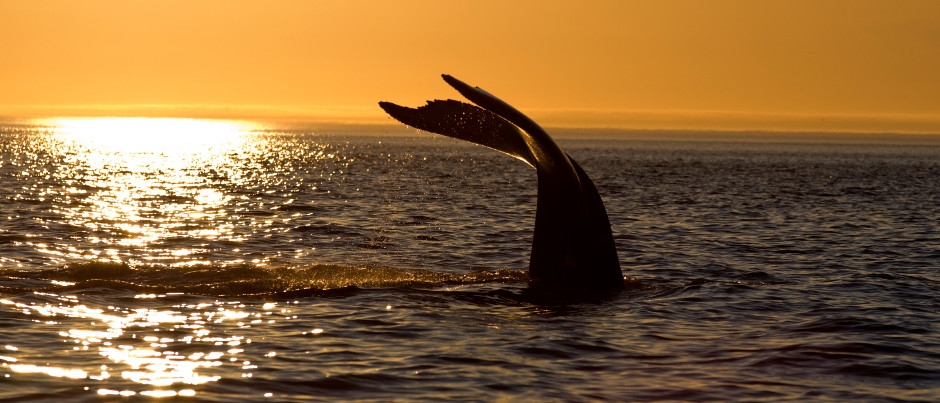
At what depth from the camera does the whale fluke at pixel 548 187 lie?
530 inches

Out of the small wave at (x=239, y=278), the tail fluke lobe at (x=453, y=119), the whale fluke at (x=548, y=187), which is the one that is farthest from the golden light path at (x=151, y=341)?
the whale fluke at (x=548, y=187)

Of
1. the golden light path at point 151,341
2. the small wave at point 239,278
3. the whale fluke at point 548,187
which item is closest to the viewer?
the golden light path at point 151,341

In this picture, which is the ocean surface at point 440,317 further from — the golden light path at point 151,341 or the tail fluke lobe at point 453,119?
the tail fluke lobe at point 453,119

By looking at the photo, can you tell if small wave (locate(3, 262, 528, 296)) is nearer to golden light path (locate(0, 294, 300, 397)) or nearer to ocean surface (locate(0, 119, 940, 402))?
ocean surface (locate(0, 119, 940, 402))

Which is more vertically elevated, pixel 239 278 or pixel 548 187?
pixel 548 187

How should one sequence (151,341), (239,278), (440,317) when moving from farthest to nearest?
(239,278)
(440,317)
(151,341)

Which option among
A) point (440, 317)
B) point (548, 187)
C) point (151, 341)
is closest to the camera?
point (151, 341)

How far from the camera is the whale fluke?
13.5 meters

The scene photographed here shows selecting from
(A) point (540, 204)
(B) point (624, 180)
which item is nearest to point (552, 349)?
(A) point (540, 204)

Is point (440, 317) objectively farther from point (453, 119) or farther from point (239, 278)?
point (239, 278)

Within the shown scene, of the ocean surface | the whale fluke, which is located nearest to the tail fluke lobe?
the whale fluke

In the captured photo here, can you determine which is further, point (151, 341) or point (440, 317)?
point (440, 317)

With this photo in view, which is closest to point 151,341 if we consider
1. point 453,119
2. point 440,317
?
point 440,317

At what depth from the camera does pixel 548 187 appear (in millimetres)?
14000
